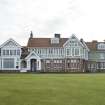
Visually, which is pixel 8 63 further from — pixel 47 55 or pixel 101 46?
pixel 101 46

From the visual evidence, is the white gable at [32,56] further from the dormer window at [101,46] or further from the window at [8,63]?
the dormer window at [101,46]

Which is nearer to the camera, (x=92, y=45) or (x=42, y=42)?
(x=42, y=42)

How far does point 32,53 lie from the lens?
82.4 metres

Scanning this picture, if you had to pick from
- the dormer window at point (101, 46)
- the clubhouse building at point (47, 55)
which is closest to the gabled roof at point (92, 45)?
the dormer window at point (101, 46)

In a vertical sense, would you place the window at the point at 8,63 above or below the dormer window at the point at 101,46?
below

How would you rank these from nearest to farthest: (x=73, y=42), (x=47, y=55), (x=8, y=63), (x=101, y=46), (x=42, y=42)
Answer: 1. (x=8, y=63)
2. (x=73, y=42)
3. (x=47, y=55)
4. (x=42, y=42)
5. (x=101, y=46)

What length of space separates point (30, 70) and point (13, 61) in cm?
498

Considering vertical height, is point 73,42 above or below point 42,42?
below

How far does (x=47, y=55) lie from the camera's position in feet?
279

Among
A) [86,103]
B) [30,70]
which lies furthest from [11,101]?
[30,70]

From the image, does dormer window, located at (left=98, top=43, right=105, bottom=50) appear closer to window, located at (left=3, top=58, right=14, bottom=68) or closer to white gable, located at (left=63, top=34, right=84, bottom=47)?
white gable, located at (left=63, top=34, right=84, bottom=47)

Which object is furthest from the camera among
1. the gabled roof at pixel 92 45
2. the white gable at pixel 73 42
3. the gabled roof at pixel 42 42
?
the gabled roof at pixel 92 45

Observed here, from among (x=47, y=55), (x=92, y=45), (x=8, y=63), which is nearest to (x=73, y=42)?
(x=47, y=55)

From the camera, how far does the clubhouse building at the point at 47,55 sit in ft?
272
